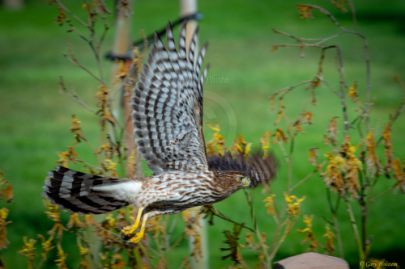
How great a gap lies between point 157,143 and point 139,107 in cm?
27

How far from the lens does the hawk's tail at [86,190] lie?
581 centimetres

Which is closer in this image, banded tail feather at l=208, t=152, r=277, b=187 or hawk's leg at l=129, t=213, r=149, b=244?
hawk's leg at l=129, t=213, r=149, b=244

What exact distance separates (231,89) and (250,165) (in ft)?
42.2

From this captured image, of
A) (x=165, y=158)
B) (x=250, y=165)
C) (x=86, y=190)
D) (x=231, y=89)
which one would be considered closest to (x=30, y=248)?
(x=86, y=190)

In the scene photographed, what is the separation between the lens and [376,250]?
8914 millimetres

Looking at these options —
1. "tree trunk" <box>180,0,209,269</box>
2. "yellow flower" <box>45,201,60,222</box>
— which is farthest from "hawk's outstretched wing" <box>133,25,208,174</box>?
"yellow flower" <box>45,201,60,222</box>

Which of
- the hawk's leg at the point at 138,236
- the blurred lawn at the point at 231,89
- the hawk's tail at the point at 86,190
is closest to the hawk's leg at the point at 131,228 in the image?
the hawk's leg at the point at 138,236

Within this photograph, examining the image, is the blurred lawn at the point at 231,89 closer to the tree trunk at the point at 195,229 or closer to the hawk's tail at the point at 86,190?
the tree trunk at the point at 195,229

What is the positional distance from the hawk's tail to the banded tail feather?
63 centimetres

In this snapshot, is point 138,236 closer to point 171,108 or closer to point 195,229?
point 195,229

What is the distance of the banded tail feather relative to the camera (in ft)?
20.0

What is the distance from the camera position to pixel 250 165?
618 centimetres

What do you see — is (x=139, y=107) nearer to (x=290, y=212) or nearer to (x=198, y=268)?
(x=290, y=212)

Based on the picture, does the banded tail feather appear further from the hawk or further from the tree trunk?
the tree trunk
